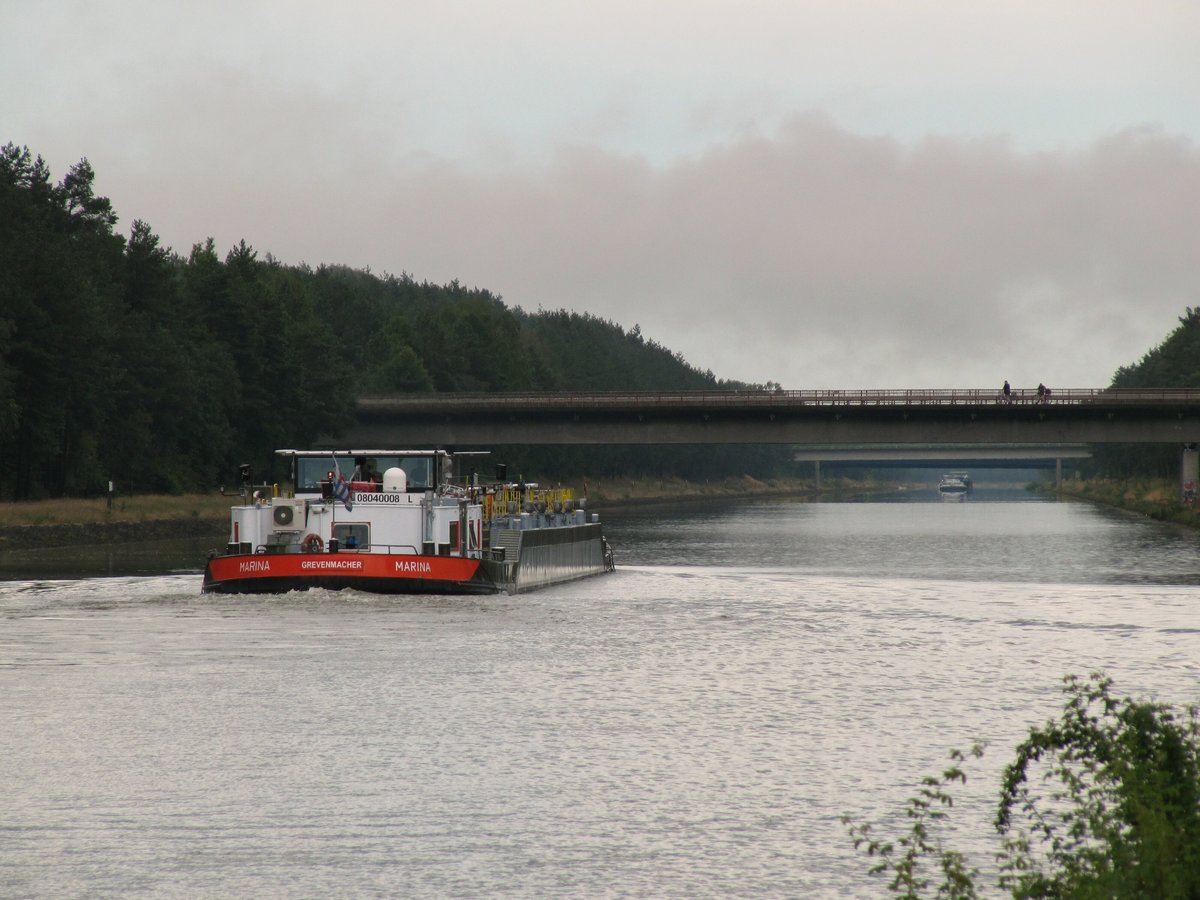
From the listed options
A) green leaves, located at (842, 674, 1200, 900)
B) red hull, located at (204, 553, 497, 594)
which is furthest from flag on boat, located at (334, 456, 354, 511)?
green leaves, located at (842, 674, 1200, 900)

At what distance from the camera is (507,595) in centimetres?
4819

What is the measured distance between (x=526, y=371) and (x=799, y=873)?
16959 centimetres

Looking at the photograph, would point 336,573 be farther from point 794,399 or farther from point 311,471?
point 794,399

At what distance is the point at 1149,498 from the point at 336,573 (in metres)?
109

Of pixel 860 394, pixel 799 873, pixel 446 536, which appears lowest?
pixel 799 873

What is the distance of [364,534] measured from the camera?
1774 inches

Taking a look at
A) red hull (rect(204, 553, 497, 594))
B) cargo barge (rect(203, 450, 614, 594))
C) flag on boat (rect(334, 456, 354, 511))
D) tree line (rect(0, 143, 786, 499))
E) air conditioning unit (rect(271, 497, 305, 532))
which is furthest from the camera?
tree line (rect(0, 143, 786, 499))

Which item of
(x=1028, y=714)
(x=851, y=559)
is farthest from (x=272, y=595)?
(x=851, y=559)

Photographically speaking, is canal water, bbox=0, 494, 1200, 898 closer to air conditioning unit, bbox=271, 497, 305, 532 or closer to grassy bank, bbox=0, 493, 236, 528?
air conditioning unit, bbox=271, 497, 305, 532

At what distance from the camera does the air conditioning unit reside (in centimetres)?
4453

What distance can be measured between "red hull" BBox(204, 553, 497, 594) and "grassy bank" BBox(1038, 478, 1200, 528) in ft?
219

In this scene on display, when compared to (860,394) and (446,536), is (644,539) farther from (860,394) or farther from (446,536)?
(446,536)

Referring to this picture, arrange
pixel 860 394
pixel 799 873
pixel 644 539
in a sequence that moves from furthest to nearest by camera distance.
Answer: pixel 860 394, pixel 644 539, pixel 799 873

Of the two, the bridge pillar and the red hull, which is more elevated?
the bridge pillar
